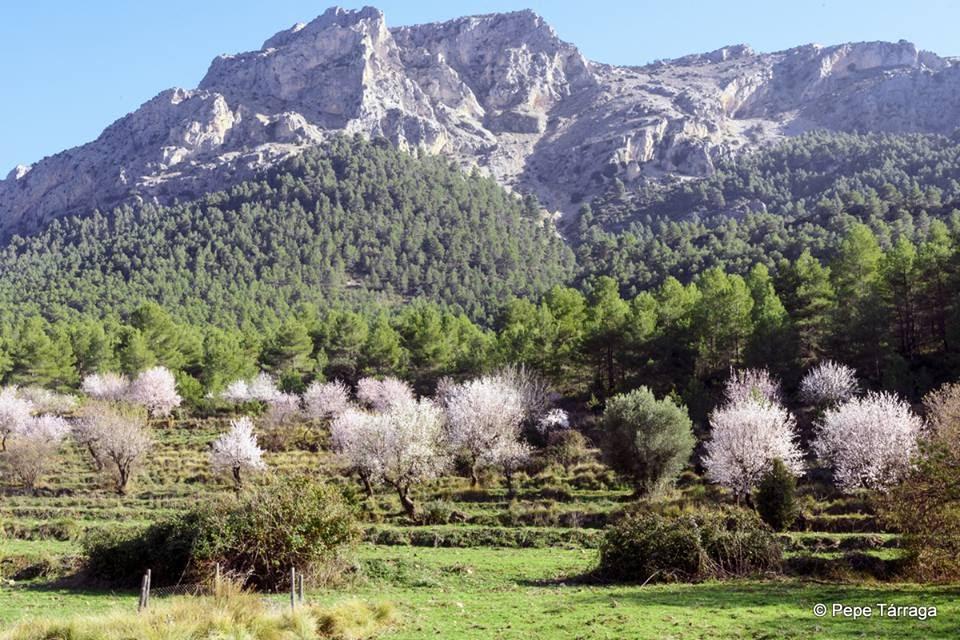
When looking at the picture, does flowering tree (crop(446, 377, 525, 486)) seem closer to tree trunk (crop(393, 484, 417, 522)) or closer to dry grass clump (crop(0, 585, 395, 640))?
tree trunk (crop(393, 484, 417, 522))

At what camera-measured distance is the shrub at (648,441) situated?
37.8m

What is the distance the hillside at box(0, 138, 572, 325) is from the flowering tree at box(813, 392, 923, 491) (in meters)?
77.6

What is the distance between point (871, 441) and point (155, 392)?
6195cm

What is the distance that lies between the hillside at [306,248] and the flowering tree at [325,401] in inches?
1691

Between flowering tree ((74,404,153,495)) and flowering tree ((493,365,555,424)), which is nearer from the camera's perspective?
flowering tree ((74,404,153,495))

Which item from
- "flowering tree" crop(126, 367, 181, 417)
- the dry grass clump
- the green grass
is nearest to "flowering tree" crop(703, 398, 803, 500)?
the green grass

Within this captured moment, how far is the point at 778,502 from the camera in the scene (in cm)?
2783

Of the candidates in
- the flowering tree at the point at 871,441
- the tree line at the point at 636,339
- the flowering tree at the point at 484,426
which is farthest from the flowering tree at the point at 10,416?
the flowering tree at the point at 871,441

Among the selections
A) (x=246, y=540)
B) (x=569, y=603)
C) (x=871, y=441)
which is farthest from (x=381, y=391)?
(x=569, y=603)

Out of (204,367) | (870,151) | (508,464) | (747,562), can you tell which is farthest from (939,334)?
(870,151)

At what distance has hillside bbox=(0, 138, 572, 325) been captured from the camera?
119 m

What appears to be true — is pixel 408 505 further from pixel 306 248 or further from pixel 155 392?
pixel 306 248

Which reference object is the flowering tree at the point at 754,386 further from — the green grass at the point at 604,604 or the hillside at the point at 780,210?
the green grass at the point at 604,604

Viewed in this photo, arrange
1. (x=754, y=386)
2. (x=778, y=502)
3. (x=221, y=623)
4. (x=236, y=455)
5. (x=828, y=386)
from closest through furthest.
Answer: (x=221, y=623)
(x=778, y=502)
(x=236, y=455)
(x=754, y=386)
(x=828, y=386)
